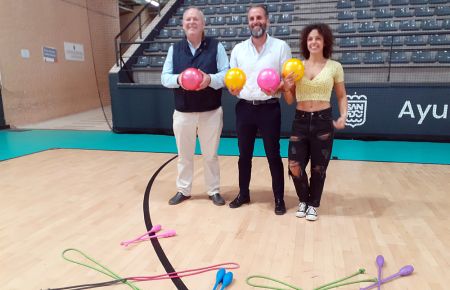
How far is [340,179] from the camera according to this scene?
3.75 metres

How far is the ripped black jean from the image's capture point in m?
2.52

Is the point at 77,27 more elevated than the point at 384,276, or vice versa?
the point at 77,27

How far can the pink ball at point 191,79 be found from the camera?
2.53 m

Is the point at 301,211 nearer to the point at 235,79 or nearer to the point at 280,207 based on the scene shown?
the point at 280,207

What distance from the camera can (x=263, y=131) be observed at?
8.79 feet

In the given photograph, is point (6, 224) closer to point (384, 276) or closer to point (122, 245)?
point (122, 245)

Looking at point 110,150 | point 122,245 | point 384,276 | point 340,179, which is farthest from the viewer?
point 110,150

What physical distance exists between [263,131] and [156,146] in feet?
10.6

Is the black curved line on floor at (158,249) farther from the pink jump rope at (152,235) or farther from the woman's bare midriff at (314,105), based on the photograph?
the woman's bare midriff at (314,105)

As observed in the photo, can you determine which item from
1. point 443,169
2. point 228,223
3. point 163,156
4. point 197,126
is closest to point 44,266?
point 228,223

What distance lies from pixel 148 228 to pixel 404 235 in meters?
1.83

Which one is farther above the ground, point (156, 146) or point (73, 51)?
point (73, 51)

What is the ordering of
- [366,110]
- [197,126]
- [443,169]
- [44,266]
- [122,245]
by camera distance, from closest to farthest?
[44,266]
[122,245]
[197,126]
[443,169]
[366,110]

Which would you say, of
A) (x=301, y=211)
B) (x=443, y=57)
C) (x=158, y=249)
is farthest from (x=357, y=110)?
(x=158, y=249)
